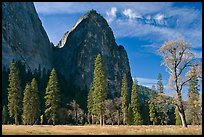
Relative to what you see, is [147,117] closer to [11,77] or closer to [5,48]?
[11,77]

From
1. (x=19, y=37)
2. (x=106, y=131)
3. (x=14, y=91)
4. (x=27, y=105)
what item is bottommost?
(x=106, y=131)

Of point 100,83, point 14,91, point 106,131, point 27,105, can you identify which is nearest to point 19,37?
point 14,91

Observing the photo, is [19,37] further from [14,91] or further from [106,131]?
[106,131]

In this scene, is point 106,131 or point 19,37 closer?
point 106,131

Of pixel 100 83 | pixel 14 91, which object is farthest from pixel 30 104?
pixel 100 83

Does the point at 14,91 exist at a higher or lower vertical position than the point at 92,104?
higher

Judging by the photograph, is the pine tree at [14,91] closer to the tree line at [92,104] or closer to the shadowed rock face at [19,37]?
the tree line at [92,104]

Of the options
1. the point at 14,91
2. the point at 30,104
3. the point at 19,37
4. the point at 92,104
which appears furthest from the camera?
the point at 19,37

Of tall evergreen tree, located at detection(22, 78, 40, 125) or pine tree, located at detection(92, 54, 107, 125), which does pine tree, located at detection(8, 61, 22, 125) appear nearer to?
tall evergreen tree, located at detection(22, 78, 40, 125)

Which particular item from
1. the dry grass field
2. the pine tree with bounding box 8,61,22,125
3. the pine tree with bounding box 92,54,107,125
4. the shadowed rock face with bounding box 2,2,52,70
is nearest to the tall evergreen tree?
the pine tree with bounding box 8,61,22,125

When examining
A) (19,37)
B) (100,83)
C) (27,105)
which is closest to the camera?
(100,83)

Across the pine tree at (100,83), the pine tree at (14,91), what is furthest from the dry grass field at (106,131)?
the pine tree at (14,91)

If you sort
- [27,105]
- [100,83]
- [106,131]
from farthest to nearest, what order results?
1. [27,105]
2. [100,83]
3. [106,131]

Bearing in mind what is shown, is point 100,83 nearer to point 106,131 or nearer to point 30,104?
point 30,104
